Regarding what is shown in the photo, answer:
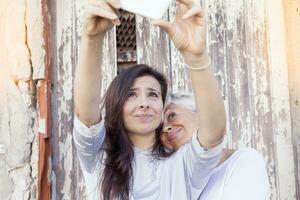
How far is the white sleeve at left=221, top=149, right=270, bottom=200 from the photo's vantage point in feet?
5.85

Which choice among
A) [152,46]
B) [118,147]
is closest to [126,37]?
[152,46]

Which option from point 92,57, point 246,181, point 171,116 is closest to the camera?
point 92,57

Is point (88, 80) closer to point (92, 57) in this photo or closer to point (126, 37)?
point (92, 57)

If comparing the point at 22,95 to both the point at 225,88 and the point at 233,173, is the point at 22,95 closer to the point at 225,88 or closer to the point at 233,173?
the point at 225,88

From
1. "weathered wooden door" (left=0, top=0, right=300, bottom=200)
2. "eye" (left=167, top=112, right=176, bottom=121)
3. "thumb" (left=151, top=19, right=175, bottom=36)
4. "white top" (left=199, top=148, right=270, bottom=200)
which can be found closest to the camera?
"thumb" (left=151, top=19, right=175, bottom=36)

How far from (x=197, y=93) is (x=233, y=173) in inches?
14.7

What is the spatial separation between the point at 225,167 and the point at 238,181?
58mm

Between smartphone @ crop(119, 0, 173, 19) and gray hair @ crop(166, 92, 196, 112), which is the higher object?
smartphone @ crop(119, 0, 173, 19)

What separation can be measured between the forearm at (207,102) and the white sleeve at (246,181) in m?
0.23

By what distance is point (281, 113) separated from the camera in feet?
8.34

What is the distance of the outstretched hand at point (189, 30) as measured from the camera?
4.89 ft

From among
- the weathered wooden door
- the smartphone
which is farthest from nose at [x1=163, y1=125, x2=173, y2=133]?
the weathered wooden door

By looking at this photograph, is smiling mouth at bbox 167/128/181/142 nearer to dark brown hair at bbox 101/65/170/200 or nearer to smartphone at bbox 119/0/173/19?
dark brown hair at bbox 101/65/170/200

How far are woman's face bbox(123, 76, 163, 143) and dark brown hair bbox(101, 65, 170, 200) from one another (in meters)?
0.02
